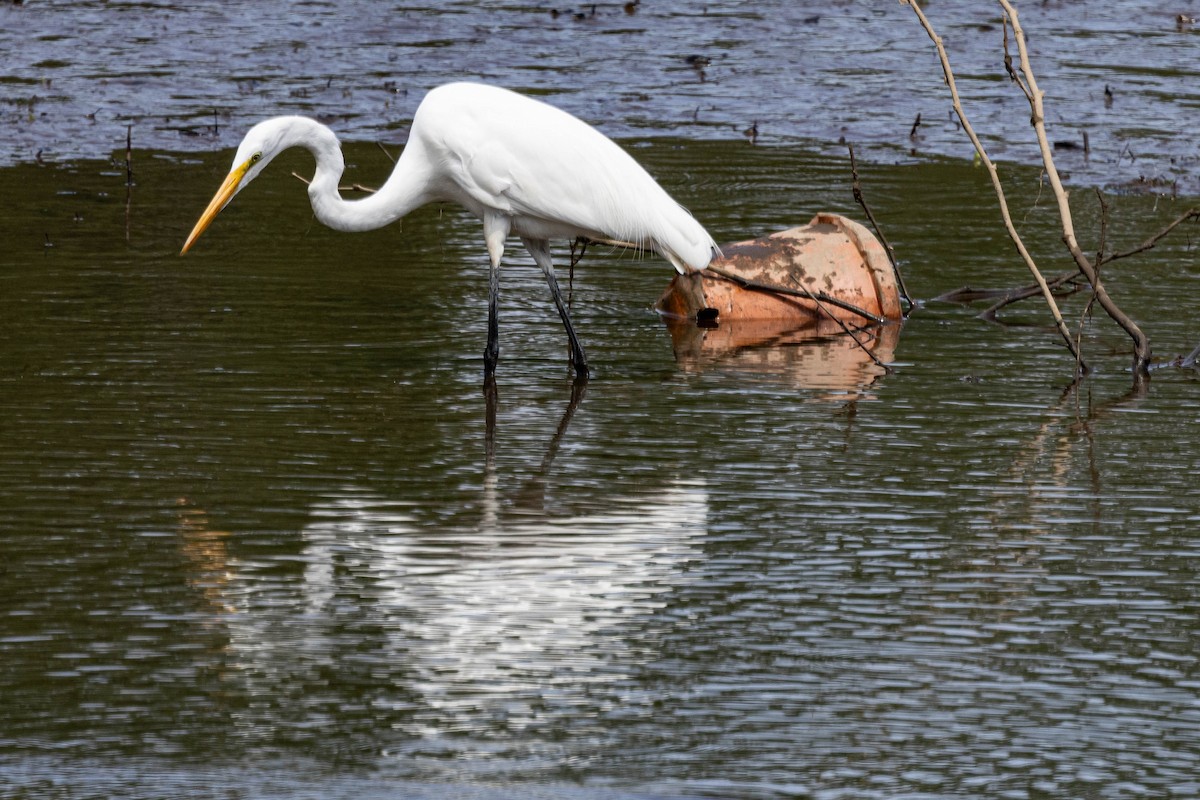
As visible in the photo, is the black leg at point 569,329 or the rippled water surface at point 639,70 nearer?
the black leg at point 569,329

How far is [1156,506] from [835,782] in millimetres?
2604

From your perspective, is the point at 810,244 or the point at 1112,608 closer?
the point at 1112,608

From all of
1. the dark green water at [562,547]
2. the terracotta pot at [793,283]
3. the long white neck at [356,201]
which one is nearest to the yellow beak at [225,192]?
the long white neck at [356,201]

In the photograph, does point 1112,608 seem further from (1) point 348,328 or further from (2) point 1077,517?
(1) point 348,328

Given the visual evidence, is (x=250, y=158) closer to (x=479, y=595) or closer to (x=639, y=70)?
(x=479, y=595)

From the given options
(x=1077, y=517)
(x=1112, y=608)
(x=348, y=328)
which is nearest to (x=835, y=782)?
(x=1112, y=608)

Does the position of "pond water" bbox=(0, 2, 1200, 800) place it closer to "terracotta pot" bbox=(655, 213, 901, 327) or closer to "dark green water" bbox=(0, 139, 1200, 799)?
"dark green water" bbox=(0, 139, 1200, 799)

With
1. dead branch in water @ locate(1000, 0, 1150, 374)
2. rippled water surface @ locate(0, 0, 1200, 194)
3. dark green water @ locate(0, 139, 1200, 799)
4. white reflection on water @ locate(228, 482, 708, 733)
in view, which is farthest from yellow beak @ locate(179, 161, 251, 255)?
rippled water surface @ locate(0, 0, 1200, 194)

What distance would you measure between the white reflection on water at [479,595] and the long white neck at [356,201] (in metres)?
2.51

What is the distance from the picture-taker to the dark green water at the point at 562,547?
4562 mm

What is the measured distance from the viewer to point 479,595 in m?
5.58

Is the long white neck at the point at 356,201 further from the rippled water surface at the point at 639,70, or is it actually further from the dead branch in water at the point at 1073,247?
the rippled water surface at the point at 639,70

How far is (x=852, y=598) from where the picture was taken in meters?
5.64

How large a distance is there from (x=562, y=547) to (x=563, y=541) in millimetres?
72
